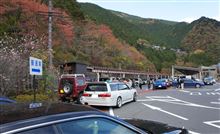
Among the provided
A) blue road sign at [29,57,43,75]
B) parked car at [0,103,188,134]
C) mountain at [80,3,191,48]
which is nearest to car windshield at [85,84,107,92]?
blue road sign at [29,57,43,75]

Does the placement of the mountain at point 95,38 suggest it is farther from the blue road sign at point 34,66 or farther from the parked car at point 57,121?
the parked car at point 57,121

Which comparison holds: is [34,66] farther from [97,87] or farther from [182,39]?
[182,39]

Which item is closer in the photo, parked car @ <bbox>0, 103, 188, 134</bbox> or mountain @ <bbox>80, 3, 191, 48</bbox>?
parked car @ <bbox>0, 103, 188, 134</bbox>

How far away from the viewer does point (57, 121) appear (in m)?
3.14

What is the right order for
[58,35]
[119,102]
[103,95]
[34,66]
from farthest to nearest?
[58,35] → [119,102] → [103,95] → [34,66]

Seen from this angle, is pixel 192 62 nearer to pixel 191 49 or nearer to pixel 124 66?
pixel 191 49

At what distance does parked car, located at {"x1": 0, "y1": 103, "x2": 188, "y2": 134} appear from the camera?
295cm

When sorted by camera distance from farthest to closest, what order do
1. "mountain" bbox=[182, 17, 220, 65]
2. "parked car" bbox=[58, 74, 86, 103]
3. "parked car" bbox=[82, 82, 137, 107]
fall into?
"mountain" bbox=[182, 17, 220, 65] < "parked car" bbox=[58, 74, 86, 103] < "parked car" bbox=[82, 82, 137, 107]

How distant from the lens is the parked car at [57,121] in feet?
9.68

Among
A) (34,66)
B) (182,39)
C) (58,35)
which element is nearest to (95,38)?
(58,35)

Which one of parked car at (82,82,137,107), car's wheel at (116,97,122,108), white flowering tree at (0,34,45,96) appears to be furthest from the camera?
white flowering tree at (0,34,45,96)

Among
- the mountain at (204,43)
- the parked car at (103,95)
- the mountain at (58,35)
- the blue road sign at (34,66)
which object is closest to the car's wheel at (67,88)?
the mountain at (58,35)

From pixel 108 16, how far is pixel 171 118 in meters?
102

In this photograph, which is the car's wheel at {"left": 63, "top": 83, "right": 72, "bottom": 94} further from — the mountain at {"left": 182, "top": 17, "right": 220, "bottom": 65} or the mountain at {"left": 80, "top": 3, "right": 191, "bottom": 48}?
the mountain at {"left": 182, "top": 17, "right": 220, "bottom": 65}
